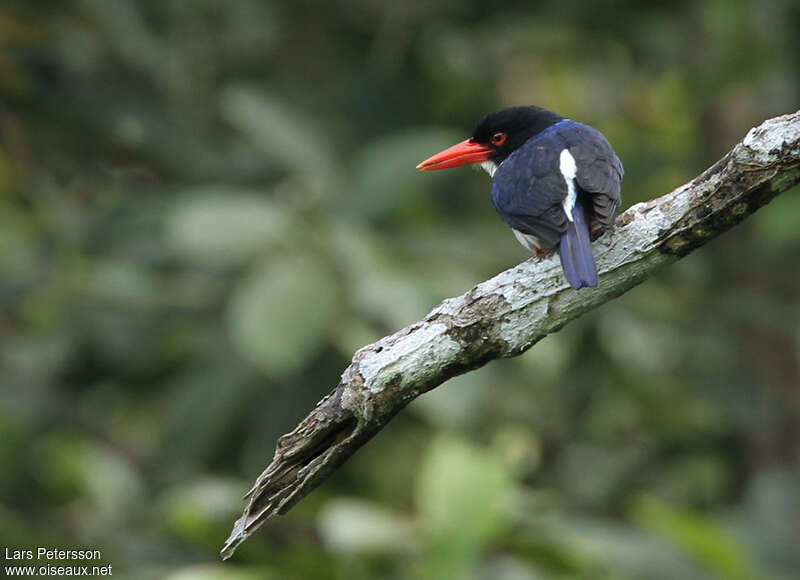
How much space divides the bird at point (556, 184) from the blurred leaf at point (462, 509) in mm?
1065

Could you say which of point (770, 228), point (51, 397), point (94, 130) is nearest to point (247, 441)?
point (51, 397)

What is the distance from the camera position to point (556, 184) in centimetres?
267

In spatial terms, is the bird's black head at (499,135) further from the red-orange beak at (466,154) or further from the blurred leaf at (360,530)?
the blurred leaf at (360,530)

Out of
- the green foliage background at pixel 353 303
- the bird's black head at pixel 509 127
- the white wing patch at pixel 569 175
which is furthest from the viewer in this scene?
the green foliage background at pixel 353 303

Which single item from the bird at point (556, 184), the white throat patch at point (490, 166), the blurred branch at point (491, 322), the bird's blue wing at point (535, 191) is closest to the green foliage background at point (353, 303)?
the white throat patch at point (490, 166)

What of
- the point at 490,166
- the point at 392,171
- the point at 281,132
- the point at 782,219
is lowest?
the point at 490,166

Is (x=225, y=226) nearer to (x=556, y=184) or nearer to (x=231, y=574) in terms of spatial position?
(x=231, y=574)

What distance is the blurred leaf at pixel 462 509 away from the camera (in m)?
3.71

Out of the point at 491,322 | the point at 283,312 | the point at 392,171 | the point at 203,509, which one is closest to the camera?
the point at 491,322

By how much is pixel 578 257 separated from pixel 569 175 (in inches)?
25.2

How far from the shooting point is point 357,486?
4.89 metres

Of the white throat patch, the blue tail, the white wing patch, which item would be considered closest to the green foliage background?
the white throat patch

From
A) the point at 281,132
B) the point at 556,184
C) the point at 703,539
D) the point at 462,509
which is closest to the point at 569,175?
the point at 556,184

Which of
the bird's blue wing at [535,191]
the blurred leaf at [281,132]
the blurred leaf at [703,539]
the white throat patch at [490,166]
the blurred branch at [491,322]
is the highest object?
the blurred leaf at [281,132]
